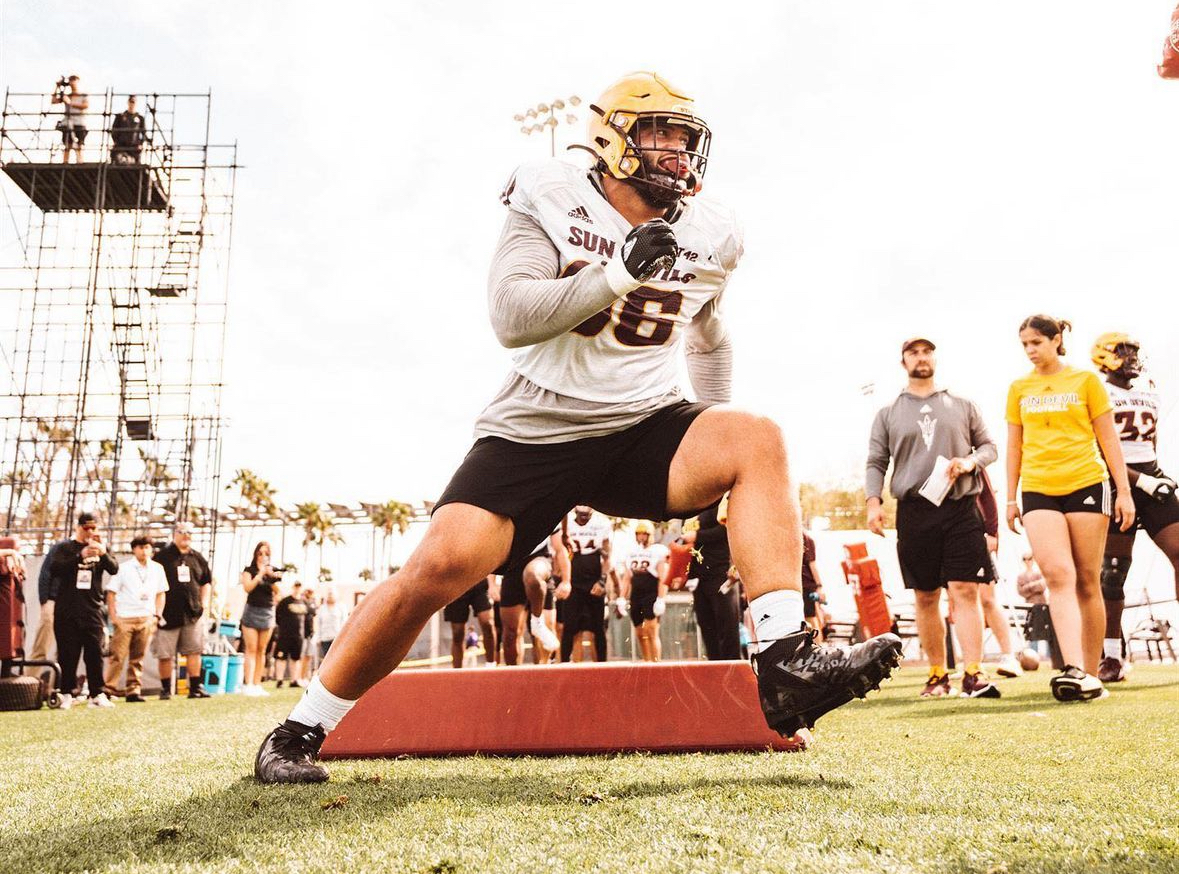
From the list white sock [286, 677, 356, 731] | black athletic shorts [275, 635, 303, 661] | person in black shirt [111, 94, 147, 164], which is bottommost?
black athletic shorts [275, 635, 303, 661]

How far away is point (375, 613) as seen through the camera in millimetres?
3039

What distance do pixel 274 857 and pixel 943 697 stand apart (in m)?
5.83

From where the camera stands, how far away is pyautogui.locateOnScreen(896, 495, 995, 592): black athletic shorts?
6.84 metres

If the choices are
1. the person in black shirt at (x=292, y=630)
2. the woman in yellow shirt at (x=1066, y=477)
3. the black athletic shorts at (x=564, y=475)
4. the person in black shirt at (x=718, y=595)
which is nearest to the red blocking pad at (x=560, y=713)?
the black athletic shorts at (x=564, y=475)

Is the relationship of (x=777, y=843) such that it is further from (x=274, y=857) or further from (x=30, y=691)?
(x=30, y=691)

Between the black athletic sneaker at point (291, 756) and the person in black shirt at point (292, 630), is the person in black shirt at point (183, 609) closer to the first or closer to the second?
the person in black shirt at point (292, 630)

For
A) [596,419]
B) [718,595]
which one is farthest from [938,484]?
[596,419]

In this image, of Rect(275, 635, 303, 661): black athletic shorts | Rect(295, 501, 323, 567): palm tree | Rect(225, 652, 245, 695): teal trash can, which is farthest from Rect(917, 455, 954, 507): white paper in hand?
Rect(295, 501, 323, 567): palm tree

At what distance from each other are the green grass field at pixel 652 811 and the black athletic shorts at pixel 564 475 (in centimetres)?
80

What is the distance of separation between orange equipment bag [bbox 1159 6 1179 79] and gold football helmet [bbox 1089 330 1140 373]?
13.5 feet

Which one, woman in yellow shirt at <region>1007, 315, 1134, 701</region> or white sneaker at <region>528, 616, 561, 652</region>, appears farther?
white sneaker at <region>528, 616, 561, 652</region>

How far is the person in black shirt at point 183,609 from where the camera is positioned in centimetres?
1327

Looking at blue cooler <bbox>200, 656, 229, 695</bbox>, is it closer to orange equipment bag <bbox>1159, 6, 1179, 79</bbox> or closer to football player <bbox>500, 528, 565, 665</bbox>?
football player <bbox>500, 528, 565, 665</bbox>

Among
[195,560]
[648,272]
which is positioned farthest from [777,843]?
[195,560]
